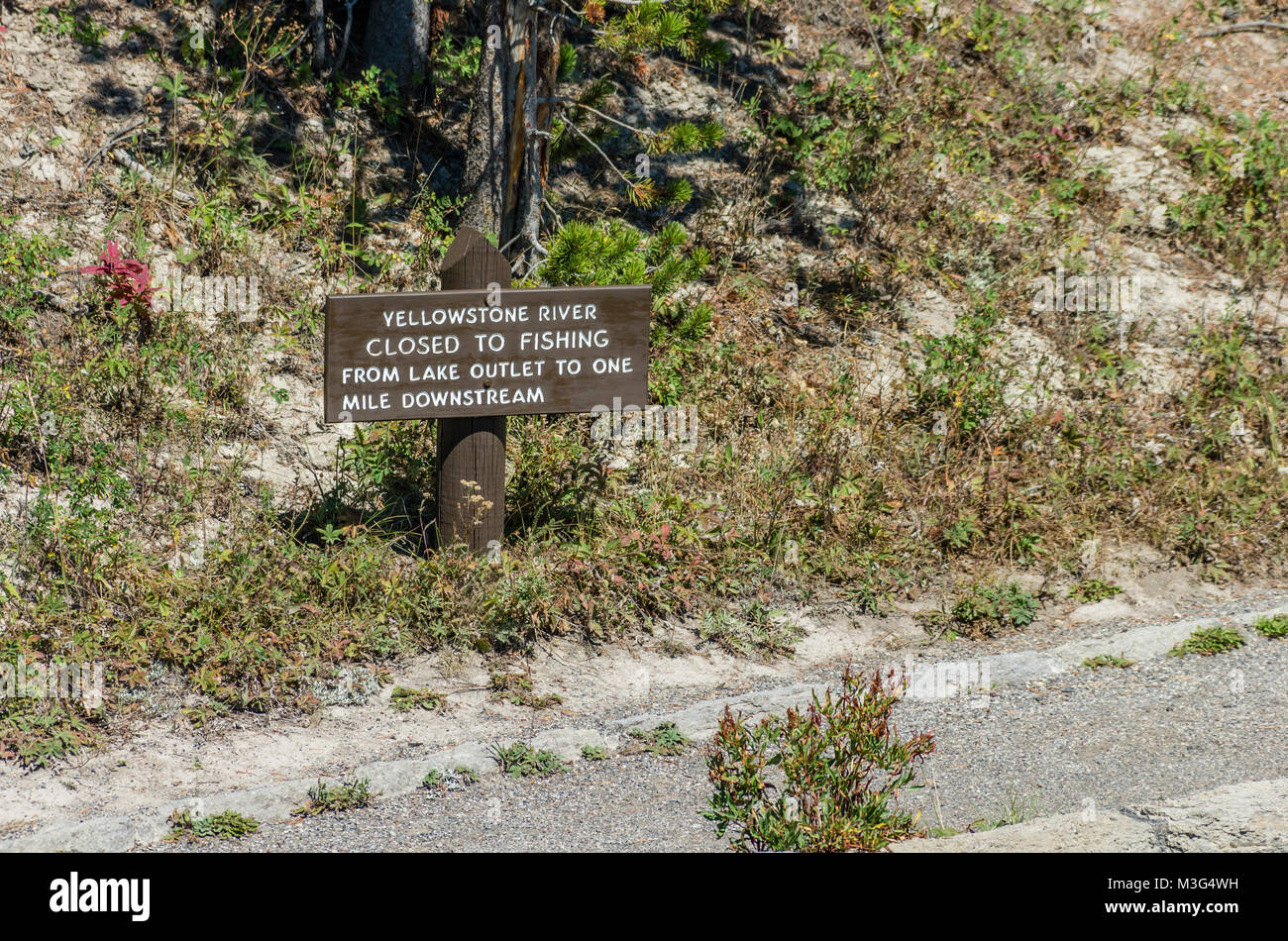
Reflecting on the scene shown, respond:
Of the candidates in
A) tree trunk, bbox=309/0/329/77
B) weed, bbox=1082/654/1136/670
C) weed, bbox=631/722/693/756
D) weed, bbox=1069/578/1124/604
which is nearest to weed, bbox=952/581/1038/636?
weed, bbox=1069/578/1124/604

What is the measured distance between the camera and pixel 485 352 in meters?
5.41

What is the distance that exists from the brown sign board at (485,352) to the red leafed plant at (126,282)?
2000 mm

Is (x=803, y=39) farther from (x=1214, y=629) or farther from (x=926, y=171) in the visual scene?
(x=1214, y=629)

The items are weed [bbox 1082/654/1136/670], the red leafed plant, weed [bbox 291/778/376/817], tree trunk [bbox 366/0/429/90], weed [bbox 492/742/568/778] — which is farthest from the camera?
tree trunk [bbox 366/0/429/90]

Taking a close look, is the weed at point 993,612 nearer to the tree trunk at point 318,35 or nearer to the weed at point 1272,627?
the weed at point 1272,627

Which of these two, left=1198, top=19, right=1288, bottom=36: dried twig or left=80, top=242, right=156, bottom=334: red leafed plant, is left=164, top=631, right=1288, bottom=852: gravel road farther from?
left=1198, top=19, right=1288, bottom=36: dried twig

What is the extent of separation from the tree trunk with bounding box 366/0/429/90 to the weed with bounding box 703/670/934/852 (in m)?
6.33

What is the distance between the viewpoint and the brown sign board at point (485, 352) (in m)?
5.25

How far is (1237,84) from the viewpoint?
1061cm

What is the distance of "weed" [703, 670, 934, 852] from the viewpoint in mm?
3865

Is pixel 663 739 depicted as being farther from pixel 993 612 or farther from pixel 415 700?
pixel 993 612

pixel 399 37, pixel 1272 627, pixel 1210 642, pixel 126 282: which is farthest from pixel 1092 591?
pixel 399 37

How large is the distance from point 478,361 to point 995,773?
290 centimetres

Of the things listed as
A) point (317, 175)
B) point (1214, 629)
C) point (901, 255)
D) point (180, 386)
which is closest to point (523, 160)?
point (317, 175)
